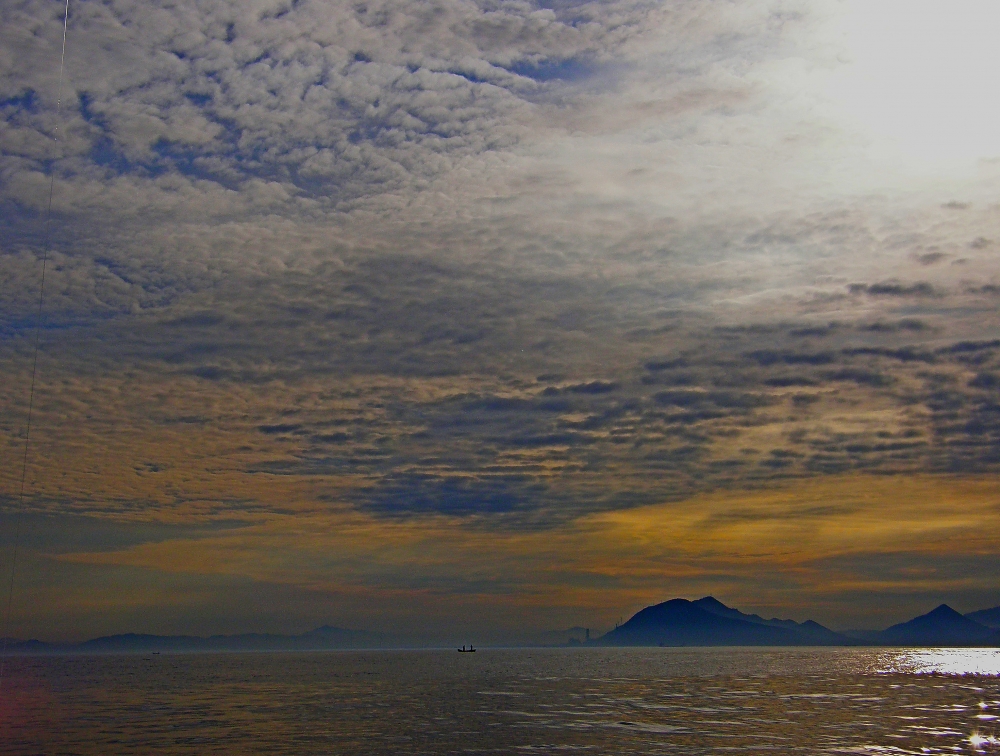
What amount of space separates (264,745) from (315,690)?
81462mm

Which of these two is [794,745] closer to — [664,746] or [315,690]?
[664,746]

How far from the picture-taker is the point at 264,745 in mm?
68688

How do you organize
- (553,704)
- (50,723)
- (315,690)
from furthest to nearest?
(315,690), (553,704), (50,723)

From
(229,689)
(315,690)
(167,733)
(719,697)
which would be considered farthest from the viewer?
(229,689)

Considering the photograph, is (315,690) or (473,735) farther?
(315,690)

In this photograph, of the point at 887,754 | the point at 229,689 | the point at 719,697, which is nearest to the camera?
the point at 887,754

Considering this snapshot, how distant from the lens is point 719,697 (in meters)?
122

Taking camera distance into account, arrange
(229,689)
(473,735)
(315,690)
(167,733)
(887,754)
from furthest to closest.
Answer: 1. (229,689)
2. (315,690)
3. (167,733)
4. (473,735)
5. (887,754)

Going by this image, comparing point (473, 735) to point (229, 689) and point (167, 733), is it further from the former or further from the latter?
point (229, 689)

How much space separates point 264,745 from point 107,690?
111237 mm

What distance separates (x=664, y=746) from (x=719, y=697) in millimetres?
61964

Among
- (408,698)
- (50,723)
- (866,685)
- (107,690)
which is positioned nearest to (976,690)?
(866,685)

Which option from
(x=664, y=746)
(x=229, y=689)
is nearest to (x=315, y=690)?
(x=229, y=689)

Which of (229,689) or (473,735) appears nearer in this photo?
(473,735)
